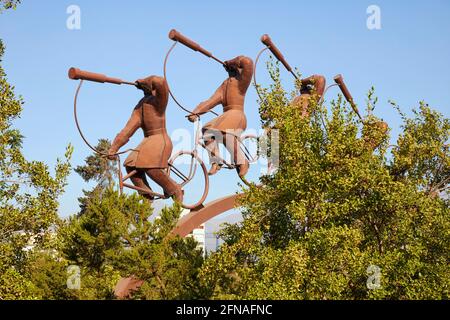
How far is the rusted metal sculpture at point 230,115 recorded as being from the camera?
17.1m

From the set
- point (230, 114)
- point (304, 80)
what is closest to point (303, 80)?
point (304, 80)

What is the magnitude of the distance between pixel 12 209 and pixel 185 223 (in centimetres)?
480

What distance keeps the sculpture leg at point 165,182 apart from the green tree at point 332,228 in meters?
2.84

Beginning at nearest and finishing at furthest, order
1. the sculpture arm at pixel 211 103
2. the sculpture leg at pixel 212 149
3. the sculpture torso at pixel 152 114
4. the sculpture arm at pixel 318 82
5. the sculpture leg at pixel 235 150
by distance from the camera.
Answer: the sculpture torso at pixel 152 114 → the sculpture arm at pixel 211 103 → the sculpture leg at pixel 212 149 → the sculpture leg at pixel 235 150 → the sculpture arm at pixel 318 82

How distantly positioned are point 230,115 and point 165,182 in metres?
2.74

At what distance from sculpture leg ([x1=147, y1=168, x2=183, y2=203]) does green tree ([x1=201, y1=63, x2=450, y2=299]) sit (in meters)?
2.84

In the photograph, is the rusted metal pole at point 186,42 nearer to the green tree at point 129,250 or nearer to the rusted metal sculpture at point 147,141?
the rusted metal sculpture at point 147,141

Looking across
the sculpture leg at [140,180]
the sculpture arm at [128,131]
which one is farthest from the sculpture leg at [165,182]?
the sculpture arm at [128,131]

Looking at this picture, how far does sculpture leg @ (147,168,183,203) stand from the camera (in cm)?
1559

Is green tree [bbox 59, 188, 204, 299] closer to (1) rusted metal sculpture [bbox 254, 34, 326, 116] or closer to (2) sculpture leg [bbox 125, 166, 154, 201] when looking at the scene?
(2) sculpture leg [bbox 125, 166, 154, 201]

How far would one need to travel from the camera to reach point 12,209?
1309 cm

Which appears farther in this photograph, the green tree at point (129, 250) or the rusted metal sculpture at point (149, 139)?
the rusted metal sculpture at point (149, 139)
